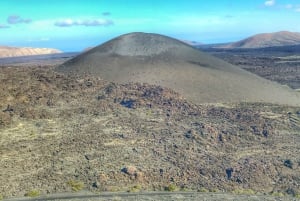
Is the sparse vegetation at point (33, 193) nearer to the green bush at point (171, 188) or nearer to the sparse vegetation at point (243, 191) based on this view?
the green bush at point (171, 188)

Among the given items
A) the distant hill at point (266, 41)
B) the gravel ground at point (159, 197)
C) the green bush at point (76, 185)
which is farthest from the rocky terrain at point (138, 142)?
the distant hill at point (266, 41)

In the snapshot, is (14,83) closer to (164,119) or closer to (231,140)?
(164,119)

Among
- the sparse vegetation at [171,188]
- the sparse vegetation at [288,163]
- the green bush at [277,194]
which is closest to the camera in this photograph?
the green bush at [277,194]

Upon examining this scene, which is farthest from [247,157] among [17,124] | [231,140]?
[17,124]

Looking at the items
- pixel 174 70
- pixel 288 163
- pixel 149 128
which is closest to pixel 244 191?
pixel 288 163

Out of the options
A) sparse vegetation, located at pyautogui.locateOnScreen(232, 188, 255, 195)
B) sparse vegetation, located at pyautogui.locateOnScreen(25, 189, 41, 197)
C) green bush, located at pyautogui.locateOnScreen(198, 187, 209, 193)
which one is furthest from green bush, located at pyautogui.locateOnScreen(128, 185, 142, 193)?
sparse vegetation, located at pyautogui.locateOnScreen(232, 188, 255, 195)
